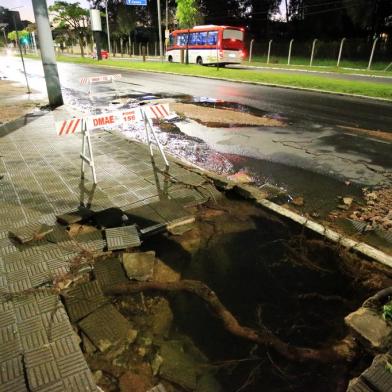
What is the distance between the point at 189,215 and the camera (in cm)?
472

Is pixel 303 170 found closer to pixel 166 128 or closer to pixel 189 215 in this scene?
pixel 189 215

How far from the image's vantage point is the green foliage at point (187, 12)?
92.8 ft

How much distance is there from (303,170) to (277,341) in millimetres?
4395

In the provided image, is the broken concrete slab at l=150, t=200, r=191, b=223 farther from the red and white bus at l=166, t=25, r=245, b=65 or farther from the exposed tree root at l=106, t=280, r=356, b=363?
the red and white bus at l=166, t=25, r=245, b=65

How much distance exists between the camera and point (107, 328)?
9.50ft

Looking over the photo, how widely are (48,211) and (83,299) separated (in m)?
2.00

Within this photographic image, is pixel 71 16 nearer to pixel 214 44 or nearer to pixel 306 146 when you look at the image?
pixel 214 44

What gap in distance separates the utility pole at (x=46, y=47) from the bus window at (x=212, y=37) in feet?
70.1

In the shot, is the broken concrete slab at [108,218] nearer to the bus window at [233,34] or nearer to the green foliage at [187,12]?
the green foliage at [187,12]

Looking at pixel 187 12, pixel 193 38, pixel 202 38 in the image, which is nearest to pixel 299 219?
pixel 187 12

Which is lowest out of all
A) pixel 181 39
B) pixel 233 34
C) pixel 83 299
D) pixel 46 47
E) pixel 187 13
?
pixel 83 299

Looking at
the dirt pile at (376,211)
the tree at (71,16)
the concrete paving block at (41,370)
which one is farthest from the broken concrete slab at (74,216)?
the tree at (71,16)

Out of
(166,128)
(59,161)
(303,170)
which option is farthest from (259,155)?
(59,161)

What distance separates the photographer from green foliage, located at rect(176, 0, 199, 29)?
92.8ft
